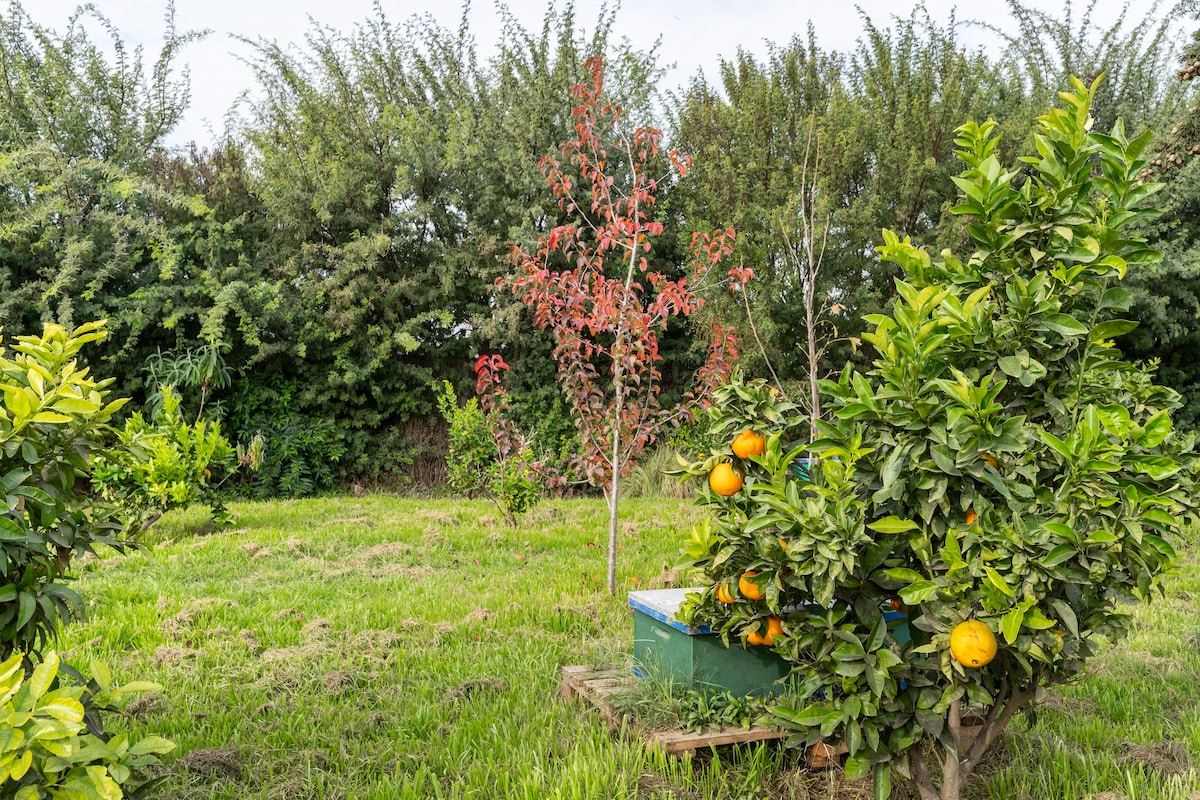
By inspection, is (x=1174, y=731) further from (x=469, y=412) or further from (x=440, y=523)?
(x=469, y=412)

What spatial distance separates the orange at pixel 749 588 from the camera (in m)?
2.48

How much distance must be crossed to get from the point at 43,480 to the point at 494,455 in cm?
613

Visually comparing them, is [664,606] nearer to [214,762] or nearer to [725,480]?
[725,480]

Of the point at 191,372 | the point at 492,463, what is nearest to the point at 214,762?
the point at 492,463

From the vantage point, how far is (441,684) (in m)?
3.56

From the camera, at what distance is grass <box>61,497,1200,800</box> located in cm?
271

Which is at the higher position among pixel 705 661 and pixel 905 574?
pixel 905 574

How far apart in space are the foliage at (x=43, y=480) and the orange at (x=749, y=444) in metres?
1.76

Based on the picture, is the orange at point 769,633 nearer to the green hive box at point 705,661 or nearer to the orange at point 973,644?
the green hive box at point 705,661

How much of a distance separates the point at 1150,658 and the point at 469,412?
5.90 meters

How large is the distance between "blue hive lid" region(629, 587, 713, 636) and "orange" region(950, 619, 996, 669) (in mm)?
972

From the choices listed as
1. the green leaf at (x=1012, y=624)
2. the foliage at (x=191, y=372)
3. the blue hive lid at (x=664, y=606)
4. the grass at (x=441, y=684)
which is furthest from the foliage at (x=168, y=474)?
the green leaf at (x=1012, y=624)

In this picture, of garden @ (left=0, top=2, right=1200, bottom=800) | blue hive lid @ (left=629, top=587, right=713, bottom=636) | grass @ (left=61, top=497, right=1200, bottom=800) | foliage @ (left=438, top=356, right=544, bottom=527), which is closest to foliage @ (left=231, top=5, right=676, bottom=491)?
garden @ (left=0, top=2, right=1200, bottom=800)

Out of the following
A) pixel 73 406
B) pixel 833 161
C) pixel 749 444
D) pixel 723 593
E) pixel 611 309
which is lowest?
pixel 723 593
